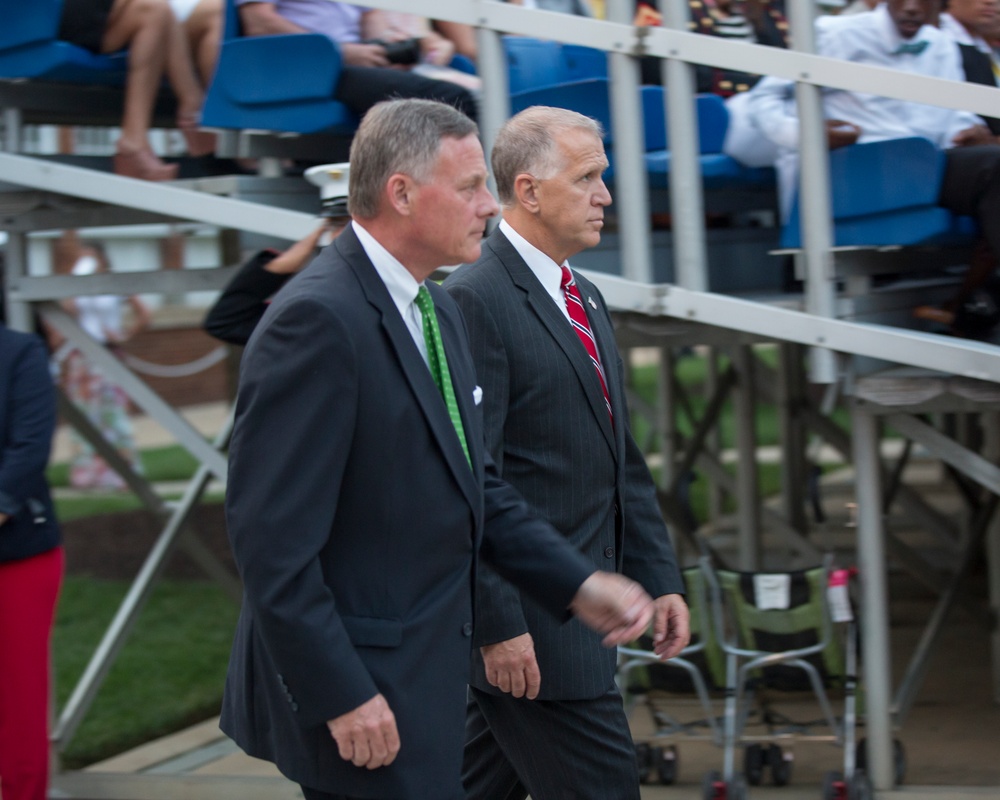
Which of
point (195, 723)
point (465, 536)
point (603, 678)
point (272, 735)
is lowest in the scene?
point (195, 723)

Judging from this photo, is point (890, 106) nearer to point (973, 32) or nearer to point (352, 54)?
point (973, 32)

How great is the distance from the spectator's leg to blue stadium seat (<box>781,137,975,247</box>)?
2.53m

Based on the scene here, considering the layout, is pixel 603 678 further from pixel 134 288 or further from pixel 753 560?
pixel 753 560

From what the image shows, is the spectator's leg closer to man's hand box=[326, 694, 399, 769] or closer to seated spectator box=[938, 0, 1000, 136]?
seated spectator box=[938, 0, 1000, 136]

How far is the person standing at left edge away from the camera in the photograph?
448cm

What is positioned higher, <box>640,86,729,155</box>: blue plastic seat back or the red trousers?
<box>640,86,729,155</box>: blue plastic seat back

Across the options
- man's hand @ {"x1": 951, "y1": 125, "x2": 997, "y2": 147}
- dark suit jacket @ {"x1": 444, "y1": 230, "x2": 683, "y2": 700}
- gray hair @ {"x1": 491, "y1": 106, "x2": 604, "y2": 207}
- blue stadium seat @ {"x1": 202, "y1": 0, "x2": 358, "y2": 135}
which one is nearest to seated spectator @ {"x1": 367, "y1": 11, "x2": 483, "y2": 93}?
blue stadium seat @ {"x1": 202, "y1": 0, "x2": 358, "y2": 135}

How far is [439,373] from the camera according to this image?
265cm

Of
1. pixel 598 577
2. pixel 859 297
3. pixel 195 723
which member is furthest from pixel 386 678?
pixel 195 723

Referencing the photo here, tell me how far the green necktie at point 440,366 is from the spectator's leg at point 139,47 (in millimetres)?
2968

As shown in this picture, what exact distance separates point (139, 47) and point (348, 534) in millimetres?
3589

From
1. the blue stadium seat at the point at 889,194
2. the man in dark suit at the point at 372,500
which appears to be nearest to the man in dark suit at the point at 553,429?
the man in dark suit at the point at 372,500

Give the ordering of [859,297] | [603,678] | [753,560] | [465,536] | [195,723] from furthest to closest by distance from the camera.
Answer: [753,560] → [195,723] → [859,297] → [603,678] → [465,536]

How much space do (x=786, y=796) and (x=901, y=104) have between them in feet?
8.42
